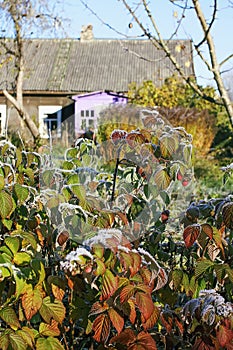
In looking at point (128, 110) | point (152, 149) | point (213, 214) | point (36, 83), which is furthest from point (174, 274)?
point (36, 83)

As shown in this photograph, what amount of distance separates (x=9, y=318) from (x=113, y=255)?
15.1 inches

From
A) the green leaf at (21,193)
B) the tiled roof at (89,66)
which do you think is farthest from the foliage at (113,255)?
the tiled roof at (89,66)

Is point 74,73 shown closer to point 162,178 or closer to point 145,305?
point 162,178

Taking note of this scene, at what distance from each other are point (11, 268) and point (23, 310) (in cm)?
20

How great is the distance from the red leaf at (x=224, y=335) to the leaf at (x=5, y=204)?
770mm

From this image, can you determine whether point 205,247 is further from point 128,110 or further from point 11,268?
point 128,110

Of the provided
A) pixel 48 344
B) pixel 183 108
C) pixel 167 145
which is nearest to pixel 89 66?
pixel 183 108

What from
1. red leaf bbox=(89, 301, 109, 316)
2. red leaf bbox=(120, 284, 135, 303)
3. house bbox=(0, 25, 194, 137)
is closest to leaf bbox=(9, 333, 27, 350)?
red leaf bbox=(89, 301, 109, 316)

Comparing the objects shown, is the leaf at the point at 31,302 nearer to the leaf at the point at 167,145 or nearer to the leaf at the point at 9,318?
the leaf at the point at 9,318

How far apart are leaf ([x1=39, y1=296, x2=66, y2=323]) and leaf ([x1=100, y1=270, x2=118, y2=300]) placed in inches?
9.1

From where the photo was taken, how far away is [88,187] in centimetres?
234

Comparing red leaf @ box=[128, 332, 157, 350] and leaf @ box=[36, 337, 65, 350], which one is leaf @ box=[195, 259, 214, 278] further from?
leaf @ box=[36, 337, 65, 350]

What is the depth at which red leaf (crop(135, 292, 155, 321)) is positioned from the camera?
5.35 feet

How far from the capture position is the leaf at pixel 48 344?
177cm
